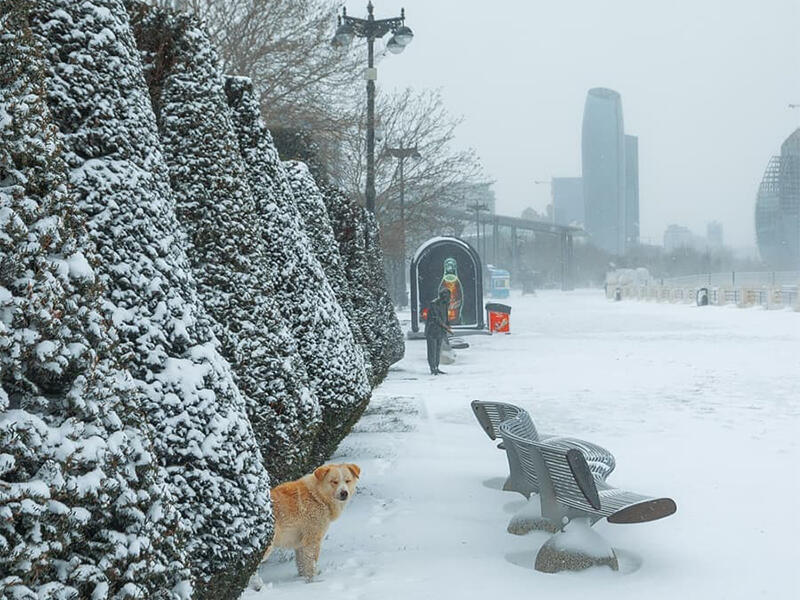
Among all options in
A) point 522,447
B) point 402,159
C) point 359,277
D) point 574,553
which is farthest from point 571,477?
point 402,159

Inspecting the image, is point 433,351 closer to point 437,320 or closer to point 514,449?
point 437,320

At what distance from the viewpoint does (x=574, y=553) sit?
5.33 meters

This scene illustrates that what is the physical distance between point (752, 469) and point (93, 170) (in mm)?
6708

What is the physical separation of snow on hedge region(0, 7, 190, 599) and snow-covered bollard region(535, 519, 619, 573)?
10.5 feet

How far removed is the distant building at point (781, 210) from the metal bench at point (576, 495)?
114 meters

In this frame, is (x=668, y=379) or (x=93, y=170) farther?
(x=668, y=379)

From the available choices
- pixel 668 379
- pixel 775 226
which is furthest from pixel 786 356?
pixel 775 226

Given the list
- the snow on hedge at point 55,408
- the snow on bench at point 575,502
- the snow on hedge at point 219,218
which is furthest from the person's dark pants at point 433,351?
the snow on hedge at point 55,408

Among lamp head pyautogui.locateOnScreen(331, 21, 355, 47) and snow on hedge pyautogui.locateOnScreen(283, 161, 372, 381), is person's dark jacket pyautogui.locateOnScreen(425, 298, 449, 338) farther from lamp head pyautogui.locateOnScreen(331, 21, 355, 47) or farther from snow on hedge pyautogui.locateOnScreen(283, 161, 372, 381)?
snow on hedge pyautogui.locateOnScreen(283, 161, 372, 381)

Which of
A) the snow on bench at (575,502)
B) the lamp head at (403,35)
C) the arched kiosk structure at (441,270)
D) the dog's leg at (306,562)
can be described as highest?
the lamp head at (403,35)

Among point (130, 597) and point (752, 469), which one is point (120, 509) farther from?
point (752, 469)

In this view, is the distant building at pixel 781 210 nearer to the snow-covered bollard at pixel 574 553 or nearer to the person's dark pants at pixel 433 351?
the person's dark pants at pixel 433 351

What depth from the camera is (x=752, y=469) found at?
25.7 feet

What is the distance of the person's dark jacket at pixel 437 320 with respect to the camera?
15.6 m
